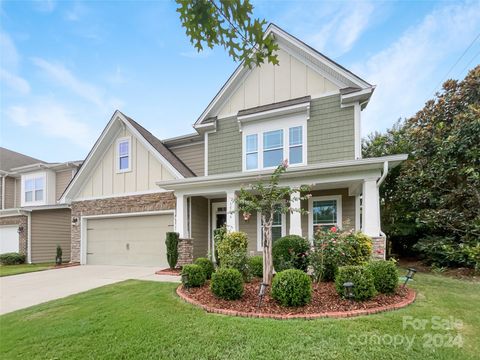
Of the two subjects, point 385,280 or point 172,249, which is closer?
point 385,280

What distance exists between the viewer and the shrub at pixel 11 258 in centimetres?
1505

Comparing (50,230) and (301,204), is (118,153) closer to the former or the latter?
(50,230)

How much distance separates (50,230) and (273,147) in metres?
13.5

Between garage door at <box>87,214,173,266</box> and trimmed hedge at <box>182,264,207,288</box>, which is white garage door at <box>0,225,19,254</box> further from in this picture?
trimmed hedge at <box>182,264,207,288</box>

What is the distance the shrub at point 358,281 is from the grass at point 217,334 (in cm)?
49

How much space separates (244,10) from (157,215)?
1036 centimetres

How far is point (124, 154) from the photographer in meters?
12.5

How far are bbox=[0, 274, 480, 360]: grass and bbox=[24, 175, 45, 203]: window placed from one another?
13.9 metres

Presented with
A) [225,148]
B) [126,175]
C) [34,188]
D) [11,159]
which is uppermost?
[11,159]

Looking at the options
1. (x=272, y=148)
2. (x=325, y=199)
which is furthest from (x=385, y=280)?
(x=272, y=148)

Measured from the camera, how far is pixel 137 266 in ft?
38.1

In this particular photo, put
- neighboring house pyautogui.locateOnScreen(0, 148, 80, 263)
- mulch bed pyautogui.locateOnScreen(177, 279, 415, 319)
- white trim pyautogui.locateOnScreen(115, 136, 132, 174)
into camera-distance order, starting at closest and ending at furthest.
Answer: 1. mulch bed pyautogui.locateOnScreen(177, 279, 415, 319)
2. white trim pyautogui.locateOnScreen(115, 136, 132, 174)
3. neighboring house pyautogui.locateOnScreen(0, 148, 80, 263)

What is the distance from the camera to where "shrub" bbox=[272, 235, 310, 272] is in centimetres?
674

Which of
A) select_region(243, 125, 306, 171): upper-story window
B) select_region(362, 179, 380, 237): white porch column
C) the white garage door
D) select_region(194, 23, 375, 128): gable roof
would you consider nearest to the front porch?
select_region(362, 179, 380, 237): white porch column
